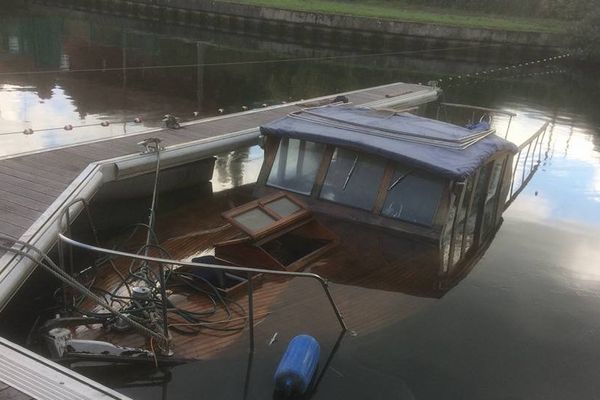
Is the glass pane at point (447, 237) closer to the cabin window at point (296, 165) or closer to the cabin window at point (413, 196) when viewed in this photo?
the cabin window at point (413, 196)

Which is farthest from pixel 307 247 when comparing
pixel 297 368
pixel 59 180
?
pixel 59 180

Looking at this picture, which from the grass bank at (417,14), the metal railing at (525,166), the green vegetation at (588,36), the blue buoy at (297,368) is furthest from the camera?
the grass bank at (417,14)

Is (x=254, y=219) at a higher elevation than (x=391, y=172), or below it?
below

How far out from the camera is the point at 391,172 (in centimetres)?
777

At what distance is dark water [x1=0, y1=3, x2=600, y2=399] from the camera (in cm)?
585

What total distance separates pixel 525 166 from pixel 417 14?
2995 cm

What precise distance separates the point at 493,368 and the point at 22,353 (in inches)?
182

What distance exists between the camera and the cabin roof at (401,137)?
761 centimetres

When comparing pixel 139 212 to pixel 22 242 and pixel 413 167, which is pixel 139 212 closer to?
pixel 22 242

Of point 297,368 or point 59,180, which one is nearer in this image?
point 297,368

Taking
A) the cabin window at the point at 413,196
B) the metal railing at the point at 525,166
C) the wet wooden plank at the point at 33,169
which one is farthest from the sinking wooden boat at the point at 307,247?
the metal railing at the point at 525,166

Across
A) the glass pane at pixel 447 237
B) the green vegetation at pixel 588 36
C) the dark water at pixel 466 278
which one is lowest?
the dark water at pixel 466 278

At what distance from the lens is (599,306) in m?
7.83

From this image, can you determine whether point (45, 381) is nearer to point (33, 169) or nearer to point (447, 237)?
point (33, 169)
